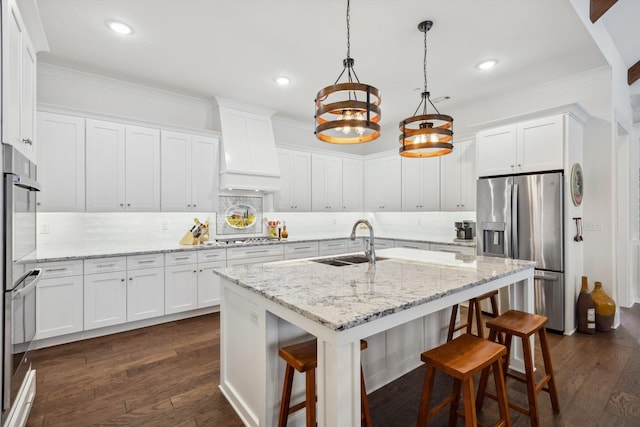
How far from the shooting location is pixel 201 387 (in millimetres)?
2439

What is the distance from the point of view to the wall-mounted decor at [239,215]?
191 inches

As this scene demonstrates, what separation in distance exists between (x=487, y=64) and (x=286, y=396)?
3.82 meters

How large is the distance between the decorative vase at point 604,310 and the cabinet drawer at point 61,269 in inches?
219

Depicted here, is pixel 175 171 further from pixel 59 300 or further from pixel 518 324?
pixel 518 324

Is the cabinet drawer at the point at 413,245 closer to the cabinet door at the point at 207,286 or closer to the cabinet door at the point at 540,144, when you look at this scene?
the cabinet door at the point at 540,144

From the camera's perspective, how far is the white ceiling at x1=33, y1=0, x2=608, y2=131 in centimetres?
260

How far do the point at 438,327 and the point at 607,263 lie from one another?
2417mm

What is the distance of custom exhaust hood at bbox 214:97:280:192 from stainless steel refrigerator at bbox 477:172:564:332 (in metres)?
3.01

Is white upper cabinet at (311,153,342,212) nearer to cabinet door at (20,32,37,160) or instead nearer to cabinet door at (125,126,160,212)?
cabinet door at (125,126,160,212)

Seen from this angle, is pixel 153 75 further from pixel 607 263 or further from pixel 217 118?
pixel 607 263

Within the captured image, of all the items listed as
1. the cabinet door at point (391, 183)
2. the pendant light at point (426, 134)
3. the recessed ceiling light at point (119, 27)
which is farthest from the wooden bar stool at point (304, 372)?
the cabinet door at point (391, 183)

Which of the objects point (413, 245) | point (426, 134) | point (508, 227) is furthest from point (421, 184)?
point (426, 134)

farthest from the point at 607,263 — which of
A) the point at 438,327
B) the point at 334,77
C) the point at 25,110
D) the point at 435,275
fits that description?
the point at 25,110

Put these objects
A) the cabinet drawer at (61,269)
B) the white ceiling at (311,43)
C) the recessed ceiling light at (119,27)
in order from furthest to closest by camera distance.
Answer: the cabinet drawer at (61,269), the recessed ceiling light at (119,27), the white ceiling at (311,43)
